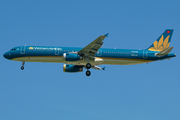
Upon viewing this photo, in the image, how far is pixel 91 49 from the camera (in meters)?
58.7

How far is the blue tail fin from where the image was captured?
2603 inches

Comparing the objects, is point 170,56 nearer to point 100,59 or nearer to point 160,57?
point 160,57

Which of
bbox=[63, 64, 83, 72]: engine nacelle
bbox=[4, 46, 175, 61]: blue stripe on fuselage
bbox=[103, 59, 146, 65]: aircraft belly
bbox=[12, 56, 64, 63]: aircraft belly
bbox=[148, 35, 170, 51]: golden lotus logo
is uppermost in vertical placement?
bbox=[148, 35, 170, 51]: golden lotus logo

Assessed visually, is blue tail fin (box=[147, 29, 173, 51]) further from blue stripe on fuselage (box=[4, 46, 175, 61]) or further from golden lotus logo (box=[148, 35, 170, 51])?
blue stripe on fuselage (box=[4, 46, 175, 61])

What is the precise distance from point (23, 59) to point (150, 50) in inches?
1000

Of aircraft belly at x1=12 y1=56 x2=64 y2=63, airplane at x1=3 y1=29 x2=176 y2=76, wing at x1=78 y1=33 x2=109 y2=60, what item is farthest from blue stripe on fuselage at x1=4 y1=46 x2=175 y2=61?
wing at x1=78 y1=33 x2=109 y2=60

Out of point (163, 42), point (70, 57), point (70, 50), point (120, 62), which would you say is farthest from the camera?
point (163, 42)

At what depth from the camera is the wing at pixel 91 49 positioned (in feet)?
185

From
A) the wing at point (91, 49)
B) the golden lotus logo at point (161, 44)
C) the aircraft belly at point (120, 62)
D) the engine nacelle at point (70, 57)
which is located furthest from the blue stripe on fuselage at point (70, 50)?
the engine nacelle at point (70, 57)

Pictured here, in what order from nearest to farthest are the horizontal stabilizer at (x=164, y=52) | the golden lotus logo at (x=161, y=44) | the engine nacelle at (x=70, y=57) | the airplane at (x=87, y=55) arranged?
the engine nacelle at (x=70, y=57) < the airplane at (x=87, y=55) < the horizontal stabilizer at (x=164, y=52) < the golden lotus logo at (x=161, y=44)

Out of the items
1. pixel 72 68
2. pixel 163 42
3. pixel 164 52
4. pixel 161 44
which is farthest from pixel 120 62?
pixel 163 42

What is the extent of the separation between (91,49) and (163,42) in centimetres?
1709

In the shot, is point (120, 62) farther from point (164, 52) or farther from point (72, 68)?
point (72, 68)

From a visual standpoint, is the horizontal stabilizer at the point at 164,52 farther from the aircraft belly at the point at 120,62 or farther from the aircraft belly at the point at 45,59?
the aircraft belly at the point at 45,59
